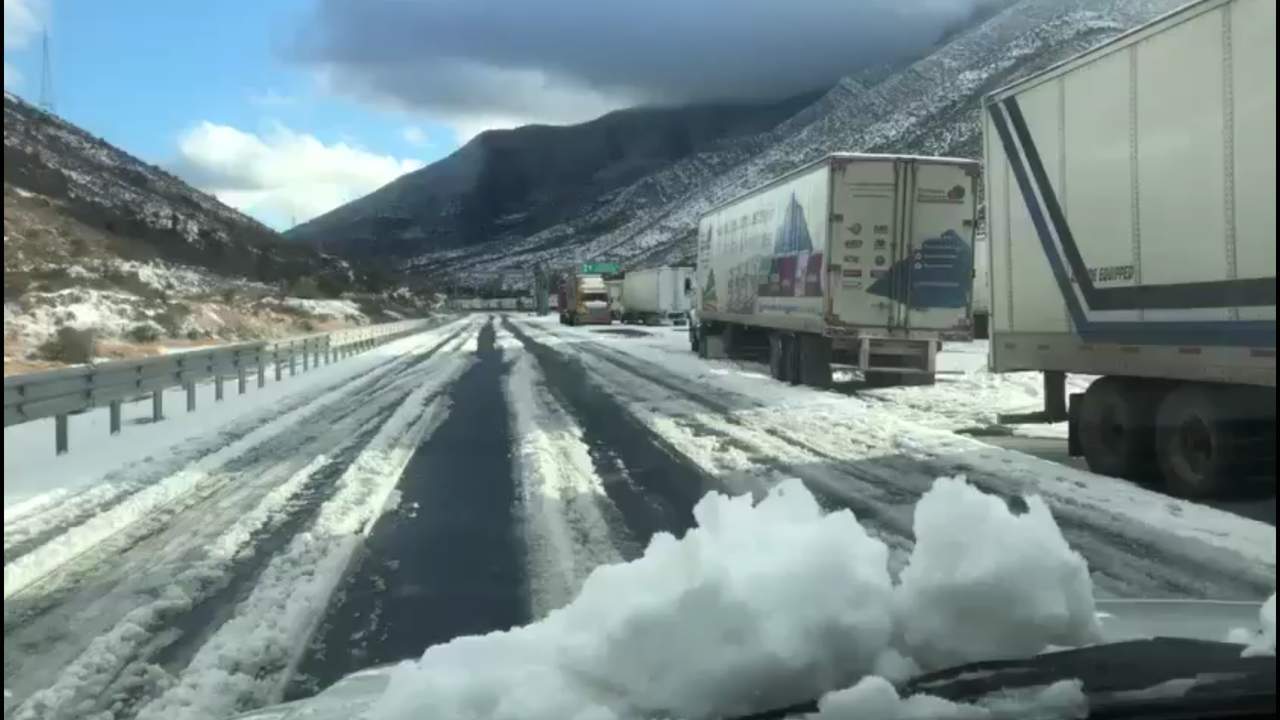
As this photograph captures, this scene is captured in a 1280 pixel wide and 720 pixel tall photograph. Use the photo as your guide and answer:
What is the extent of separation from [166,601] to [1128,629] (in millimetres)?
5085

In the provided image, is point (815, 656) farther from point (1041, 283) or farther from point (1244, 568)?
point (1041, 283)

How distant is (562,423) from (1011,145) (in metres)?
6.63

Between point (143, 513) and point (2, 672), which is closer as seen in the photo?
point (2, 672)

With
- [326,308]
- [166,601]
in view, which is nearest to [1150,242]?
[166,601]

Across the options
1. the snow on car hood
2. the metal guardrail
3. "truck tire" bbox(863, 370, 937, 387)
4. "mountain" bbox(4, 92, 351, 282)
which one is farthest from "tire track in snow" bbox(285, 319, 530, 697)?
"mountain" bbox(4, 92, 351, 282)

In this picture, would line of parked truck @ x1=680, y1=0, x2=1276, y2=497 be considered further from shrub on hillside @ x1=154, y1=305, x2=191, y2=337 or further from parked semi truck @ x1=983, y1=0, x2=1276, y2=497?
shrub on hillside @ x1=154, y1=305, x2=191, y2=337

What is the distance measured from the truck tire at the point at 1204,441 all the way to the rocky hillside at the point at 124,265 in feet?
52.4

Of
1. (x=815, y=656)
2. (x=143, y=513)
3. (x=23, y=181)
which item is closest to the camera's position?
(x=815, y=656)

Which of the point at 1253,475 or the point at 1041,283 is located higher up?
the point at 1041,283

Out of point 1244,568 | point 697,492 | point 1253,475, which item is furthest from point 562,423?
point 1244,568

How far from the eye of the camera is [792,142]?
152 metres

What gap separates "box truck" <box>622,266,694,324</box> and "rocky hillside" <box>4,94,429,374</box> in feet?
56.6

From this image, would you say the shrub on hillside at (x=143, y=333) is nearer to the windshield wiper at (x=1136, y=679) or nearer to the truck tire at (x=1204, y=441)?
the truck tire at (x=1204, y=441)

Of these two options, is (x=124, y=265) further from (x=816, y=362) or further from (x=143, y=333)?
(x=816, y=362)
